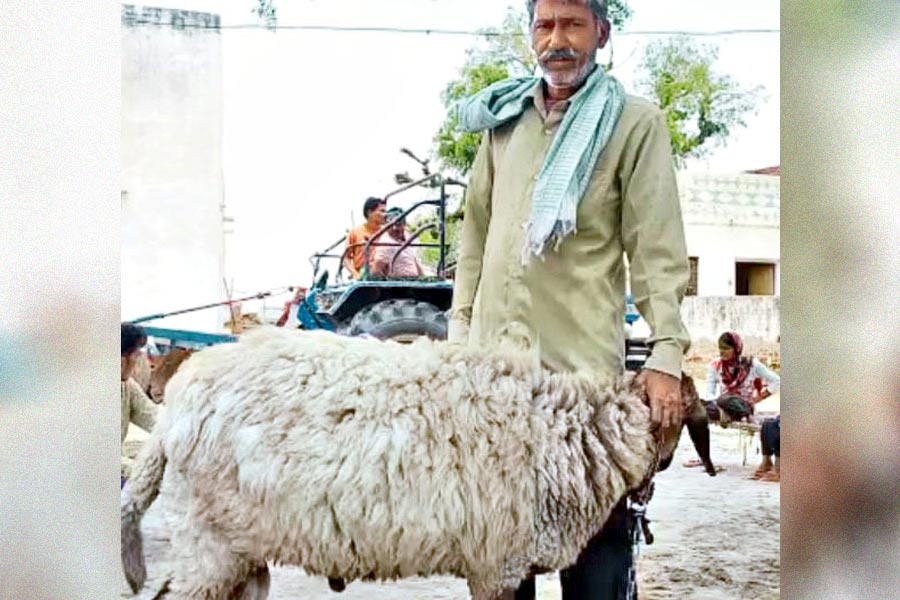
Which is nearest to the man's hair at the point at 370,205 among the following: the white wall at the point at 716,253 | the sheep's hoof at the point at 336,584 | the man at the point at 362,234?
the man at the point at 362,234

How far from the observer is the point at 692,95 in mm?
2303

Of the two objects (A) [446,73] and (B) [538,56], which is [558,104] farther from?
(A) [446,73]

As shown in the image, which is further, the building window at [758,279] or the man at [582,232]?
the building window at [758,279]

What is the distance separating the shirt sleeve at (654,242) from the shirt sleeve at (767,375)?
0.69 feet

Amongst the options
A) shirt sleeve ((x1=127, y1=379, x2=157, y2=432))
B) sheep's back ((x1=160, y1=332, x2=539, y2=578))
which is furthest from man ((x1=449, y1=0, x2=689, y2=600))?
shirt sleeve ((x1=127, y1=379, x2=157, y2=432))

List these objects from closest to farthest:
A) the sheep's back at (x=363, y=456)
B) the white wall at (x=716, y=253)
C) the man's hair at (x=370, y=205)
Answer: the sheep's back at (x=363, y=456) → the white wall at (x=716, y=253) → the man's hair at (x=370, y=205)

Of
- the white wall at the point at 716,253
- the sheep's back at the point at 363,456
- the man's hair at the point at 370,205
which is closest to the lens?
the sheep's back at the point at 363,456

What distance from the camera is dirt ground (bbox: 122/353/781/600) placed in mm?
2254

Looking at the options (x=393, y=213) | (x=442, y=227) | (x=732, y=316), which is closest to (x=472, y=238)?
(x=442, y=227)

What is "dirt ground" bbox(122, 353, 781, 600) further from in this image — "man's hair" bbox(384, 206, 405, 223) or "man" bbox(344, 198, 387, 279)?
"man's hair" bbox(384, 206, 405, 223)

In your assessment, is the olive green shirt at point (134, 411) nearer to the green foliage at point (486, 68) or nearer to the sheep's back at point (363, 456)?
the sheep's back at point (363, 456)

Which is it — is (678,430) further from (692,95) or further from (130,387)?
(130,387)

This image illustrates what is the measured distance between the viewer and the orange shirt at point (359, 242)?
2.33 metres

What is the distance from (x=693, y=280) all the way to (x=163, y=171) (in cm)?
119
